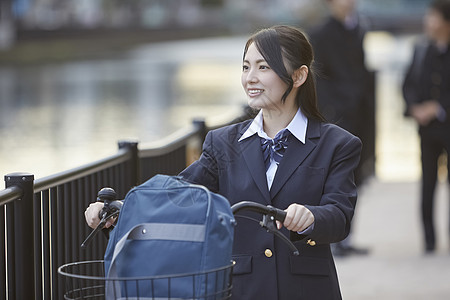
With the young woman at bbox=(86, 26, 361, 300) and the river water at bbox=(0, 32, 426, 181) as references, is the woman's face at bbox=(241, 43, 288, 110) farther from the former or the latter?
the river water at bbox=(0, 32, 426, 181)

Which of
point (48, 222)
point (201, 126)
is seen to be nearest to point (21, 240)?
point (48, 222)

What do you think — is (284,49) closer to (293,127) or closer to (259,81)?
(259,81)

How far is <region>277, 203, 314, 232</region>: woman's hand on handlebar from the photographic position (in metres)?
2.83

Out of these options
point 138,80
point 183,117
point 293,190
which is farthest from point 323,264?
point 138,80

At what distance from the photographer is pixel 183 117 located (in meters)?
22.1

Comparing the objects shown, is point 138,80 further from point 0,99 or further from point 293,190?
point 293,190

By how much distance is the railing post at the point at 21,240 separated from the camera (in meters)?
3.84

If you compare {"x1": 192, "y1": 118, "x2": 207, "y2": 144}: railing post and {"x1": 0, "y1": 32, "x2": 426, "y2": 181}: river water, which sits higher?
{"x1": 192, "y1": 118, "x2": 207, "y2": 144}: railing post

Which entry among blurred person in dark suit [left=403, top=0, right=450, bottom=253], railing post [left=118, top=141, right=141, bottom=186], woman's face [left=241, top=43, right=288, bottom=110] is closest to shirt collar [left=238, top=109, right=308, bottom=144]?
woman's face [left=241, top=43, right=288, bottom=110]

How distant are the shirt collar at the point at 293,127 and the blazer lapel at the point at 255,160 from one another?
17 millimetres

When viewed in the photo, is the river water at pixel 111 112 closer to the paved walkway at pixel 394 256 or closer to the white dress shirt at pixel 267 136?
the paved walkway at pixel 394 256

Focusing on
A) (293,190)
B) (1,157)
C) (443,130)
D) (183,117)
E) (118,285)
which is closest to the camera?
(118,285)

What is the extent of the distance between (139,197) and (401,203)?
8101mm

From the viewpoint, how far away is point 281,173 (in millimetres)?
3260
